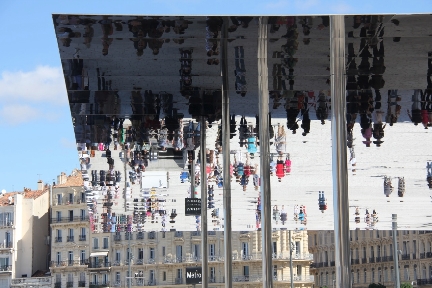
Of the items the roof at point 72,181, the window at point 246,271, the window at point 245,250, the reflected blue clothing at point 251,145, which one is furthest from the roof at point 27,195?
the reflected blue clothing at point 251,145

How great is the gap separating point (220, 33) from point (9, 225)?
229ft

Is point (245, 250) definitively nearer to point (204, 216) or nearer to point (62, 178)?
point (62, 178)

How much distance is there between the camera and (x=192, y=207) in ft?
72.2

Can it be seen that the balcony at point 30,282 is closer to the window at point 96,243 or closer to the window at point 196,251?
the window at point 96,243

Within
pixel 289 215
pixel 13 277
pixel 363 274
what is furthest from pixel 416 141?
pixel 13 277

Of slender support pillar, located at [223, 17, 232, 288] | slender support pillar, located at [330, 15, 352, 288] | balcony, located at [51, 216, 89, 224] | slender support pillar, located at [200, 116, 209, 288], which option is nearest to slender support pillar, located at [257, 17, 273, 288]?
slender support pillar, located at [223, 17, 232, 288]

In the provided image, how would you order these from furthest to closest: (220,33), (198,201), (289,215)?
1. (289,215)
2. (198,201)
3. (220,33)

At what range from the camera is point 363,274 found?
70500 mm

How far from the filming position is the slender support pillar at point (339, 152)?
12.1 meters

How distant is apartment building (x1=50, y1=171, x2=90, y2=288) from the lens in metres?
78.8

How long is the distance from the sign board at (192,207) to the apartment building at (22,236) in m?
58.7

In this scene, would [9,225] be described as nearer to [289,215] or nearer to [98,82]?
[289,215]

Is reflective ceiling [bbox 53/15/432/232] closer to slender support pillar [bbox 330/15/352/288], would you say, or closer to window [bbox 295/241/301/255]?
slender support pillar [bbox 330/15/352/288]

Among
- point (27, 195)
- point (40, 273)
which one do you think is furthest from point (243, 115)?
point (27, 195)
